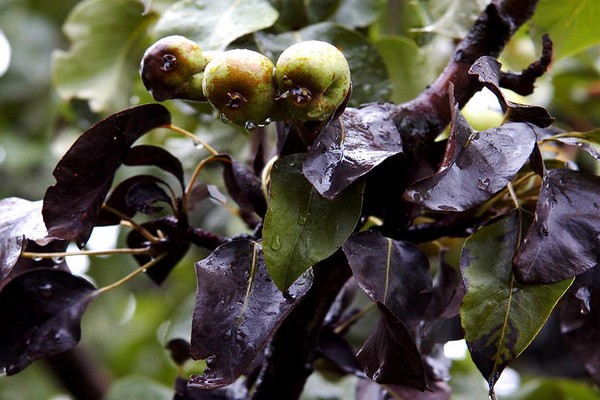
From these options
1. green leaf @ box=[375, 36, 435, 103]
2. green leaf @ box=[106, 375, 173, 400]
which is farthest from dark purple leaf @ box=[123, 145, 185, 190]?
green leaf @ box=[106, 375, 173, 400]

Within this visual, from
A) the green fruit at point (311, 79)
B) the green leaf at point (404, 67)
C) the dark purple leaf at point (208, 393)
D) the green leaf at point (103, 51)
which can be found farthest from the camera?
the green leaf at point (103, 51)

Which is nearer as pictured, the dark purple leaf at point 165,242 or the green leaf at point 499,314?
the green leaf at point 499,314

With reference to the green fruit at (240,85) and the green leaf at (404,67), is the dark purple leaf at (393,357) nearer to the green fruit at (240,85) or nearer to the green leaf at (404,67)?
the green fruit at (240,85)

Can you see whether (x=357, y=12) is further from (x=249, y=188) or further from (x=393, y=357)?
(x=393, y=357)

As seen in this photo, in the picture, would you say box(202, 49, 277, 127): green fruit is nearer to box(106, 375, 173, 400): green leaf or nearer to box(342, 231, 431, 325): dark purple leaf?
box(342, 231, 431, 325): dark purple leaf

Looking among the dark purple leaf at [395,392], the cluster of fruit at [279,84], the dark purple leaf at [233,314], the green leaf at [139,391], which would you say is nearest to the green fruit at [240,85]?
the cluster of fruit at [279,84]

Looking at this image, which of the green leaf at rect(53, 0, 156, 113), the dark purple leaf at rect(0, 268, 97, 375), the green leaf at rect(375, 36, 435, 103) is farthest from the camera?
the green leaf at rect(53, 0, 156, 113)

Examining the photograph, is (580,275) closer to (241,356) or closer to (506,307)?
(506,307)

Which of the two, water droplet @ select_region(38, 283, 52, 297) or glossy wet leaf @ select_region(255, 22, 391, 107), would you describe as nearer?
water droplet @ select_region(38, 283, 52, 297)
